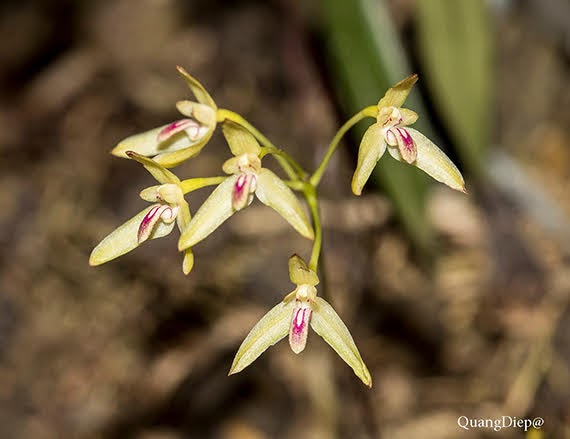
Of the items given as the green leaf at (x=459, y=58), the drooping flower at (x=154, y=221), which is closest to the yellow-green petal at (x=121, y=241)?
the drooping flower at (x=154, y=221)

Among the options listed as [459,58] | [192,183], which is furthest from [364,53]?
[192,183]

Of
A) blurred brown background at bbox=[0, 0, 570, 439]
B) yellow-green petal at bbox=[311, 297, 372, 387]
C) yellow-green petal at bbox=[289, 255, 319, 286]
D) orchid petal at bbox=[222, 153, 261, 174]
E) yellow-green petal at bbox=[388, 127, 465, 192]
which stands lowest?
blurred brown background at bbox=[0, 0, 570, 439]

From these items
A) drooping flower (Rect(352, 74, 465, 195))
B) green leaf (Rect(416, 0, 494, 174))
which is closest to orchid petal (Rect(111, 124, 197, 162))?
drooping flower (Rect(352, 74, 465, 195))

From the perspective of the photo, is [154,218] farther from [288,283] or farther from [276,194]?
[288,283]

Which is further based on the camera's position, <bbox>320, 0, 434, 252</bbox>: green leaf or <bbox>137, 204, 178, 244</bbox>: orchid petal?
<bbox>320, 0, 434, 252</bbox>: green leaf

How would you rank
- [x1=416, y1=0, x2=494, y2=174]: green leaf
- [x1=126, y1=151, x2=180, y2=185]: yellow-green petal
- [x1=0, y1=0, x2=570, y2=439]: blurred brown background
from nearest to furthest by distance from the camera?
[x1=126, y1=151, x2=180, y2=185]: yellow-green petal
[x1=416, y1=0, x2=494, y2=174]: green leaf
[x1=0, y1=0, x2=570, y2=439]: blurred brown background

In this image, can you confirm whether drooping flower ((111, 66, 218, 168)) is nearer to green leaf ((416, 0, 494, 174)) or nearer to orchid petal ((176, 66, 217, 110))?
orchid petal ((176, 66, 217, 110))

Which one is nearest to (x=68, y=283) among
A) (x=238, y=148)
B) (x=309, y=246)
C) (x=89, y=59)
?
(x=309, y=246)
